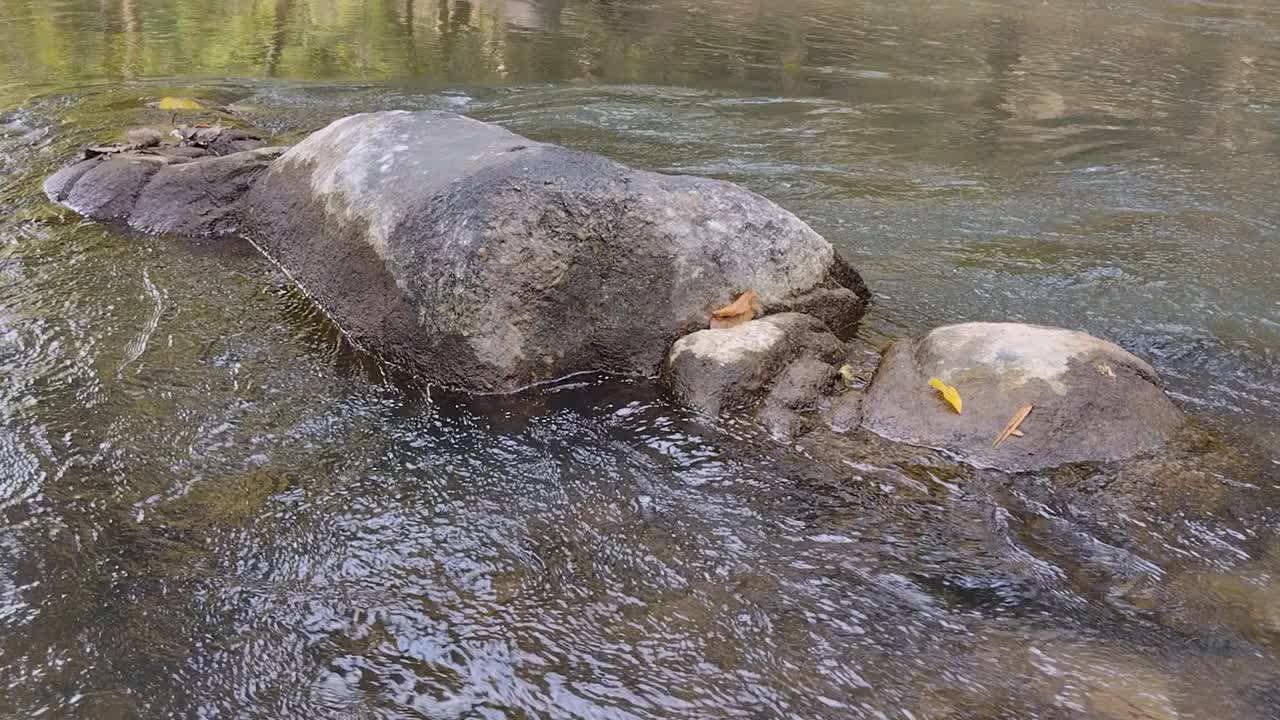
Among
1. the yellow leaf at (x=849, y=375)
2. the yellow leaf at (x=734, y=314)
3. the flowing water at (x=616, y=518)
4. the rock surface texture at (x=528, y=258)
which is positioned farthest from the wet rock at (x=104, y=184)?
the yellow leaf at (x=849, y=375)

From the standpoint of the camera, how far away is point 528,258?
13.0 ft

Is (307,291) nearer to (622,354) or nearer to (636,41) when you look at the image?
(622,354)

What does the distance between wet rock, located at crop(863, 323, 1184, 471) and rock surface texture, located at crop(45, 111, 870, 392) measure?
31.6 inches

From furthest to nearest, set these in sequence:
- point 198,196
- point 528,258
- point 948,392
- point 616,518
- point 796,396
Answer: point 198,196, point 528,258, point 796,396, point 948,392, point 616,518

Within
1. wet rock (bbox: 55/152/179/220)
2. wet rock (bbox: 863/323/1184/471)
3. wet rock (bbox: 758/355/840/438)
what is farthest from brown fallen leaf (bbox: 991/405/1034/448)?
wet rock (bbox: 55/152/179/220)

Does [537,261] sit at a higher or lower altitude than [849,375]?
higher

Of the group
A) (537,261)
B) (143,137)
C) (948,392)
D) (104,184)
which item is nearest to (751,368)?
(948,392)

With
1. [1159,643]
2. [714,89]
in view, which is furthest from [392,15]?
[1159,643]

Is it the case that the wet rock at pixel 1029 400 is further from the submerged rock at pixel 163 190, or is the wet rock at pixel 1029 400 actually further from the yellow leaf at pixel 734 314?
the submerged rock at pixel 163 190

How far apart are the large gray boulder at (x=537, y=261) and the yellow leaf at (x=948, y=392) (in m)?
0.87

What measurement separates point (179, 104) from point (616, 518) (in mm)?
6753

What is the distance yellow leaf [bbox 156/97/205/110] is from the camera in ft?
26.7

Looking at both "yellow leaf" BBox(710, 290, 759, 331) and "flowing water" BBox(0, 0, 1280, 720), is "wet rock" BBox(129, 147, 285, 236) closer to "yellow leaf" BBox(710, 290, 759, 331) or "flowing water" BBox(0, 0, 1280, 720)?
"flowing water" BBox(0, 0, 1280, 720)

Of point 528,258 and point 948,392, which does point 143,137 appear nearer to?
point 528,258
